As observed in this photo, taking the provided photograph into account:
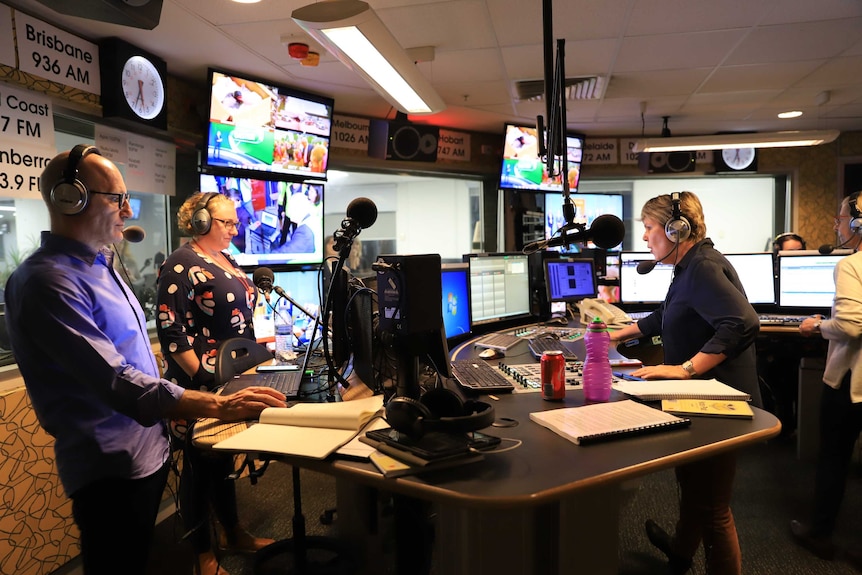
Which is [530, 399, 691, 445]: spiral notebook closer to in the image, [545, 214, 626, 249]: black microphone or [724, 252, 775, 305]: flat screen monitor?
[545, 214, 626, 249]: black microphone

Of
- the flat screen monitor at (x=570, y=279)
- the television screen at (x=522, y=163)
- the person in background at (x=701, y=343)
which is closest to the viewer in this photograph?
the person in background at (x=701, y=343)

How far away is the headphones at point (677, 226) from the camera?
213cm

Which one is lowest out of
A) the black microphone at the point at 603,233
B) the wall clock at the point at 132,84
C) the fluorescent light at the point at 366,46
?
the black microphone at the point at 603,233

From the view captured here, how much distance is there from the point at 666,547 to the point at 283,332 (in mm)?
2241

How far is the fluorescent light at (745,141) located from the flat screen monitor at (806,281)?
54.4 inches

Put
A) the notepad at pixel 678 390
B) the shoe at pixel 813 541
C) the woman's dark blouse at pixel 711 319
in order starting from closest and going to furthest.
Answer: the notepad at pixel 678 390 → the woman's dark blouse at pixel 711 319 → the shoe at pixel 813 541

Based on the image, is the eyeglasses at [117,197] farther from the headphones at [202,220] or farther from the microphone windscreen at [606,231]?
the microphone windscreen at [606,231]

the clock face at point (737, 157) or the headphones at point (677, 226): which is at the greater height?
the clock face at point (737, 157)

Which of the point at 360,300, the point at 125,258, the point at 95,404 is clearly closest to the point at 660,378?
the point at 360,300

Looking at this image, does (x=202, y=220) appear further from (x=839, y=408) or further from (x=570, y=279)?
(x=839, y=408)

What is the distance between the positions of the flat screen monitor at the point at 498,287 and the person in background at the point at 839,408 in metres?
1.45

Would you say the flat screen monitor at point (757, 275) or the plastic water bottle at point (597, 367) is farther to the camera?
the flat screen monitor at point (757, 275)

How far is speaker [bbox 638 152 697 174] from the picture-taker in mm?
6098

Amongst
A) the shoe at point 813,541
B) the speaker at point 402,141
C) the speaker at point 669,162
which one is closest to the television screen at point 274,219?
the speaker at point 402,141
